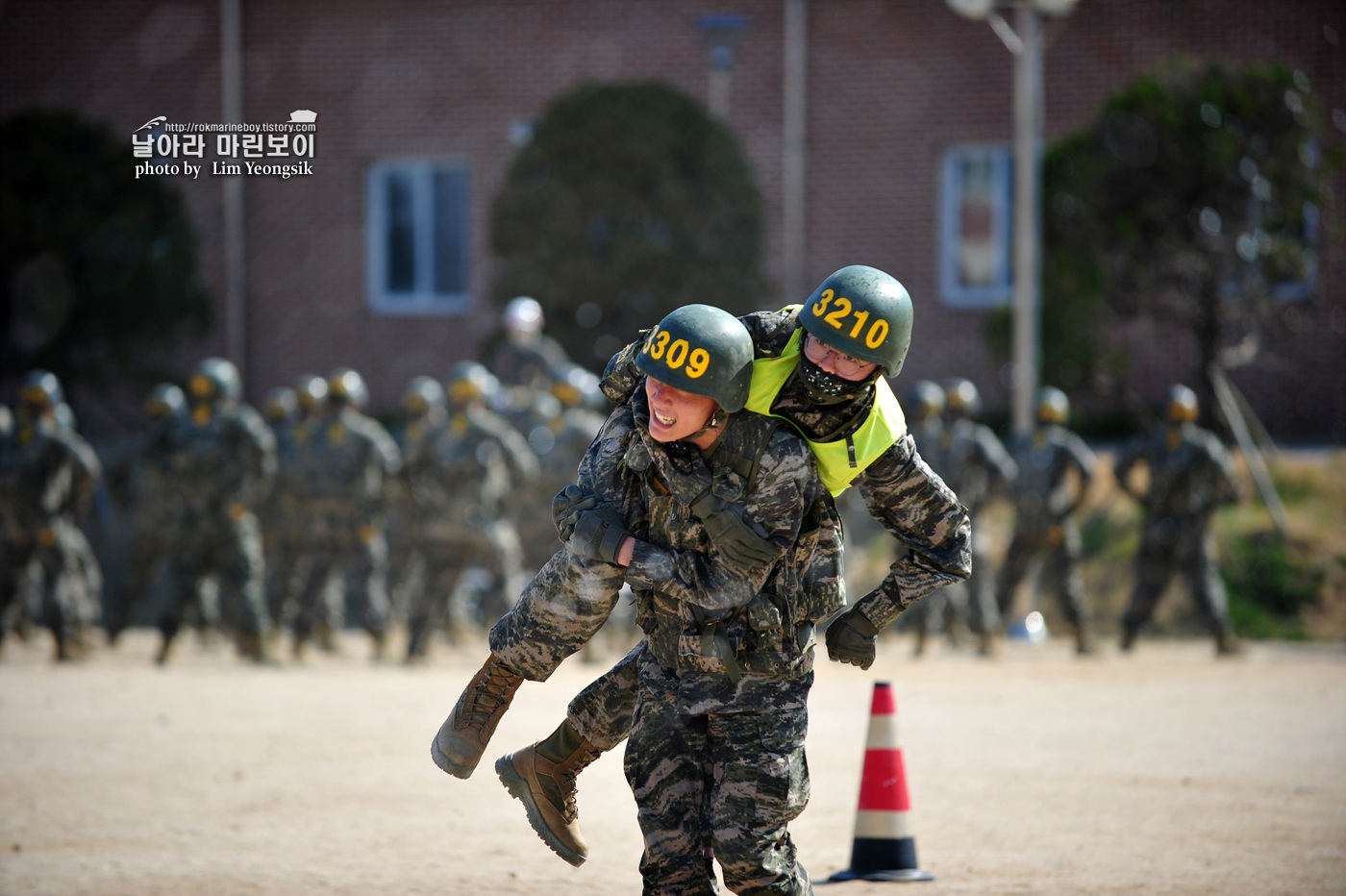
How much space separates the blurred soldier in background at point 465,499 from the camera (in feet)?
43.5

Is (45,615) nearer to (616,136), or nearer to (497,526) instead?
(497,526)

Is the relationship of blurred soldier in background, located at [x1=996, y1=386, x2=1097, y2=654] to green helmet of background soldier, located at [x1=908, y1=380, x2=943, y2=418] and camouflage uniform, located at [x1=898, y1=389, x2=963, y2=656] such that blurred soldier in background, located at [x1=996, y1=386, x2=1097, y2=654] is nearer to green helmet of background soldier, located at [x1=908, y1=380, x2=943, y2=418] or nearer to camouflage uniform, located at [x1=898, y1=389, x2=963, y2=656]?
camouflage uniform, located at [x1=898, y1=389, x2=963, y2=656]

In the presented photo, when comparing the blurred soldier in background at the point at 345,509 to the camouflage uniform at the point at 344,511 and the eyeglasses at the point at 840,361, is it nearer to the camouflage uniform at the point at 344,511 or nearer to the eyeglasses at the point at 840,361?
the camouflage uniform at the point at 344,511

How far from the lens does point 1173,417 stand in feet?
44.9

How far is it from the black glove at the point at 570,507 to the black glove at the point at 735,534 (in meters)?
0.36

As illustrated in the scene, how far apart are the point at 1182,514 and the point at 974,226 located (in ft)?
25.7

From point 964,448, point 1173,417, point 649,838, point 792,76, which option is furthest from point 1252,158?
point 649,838

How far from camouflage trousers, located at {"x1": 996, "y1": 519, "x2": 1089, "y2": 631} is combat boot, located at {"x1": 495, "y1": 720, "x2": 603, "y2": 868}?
938 cm

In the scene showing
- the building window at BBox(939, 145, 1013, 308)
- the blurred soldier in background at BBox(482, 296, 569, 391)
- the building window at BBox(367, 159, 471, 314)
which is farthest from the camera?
the building window at BBox(367, 159, 471, 314)

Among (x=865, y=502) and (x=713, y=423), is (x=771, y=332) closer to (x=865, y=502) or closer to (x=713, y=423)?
(x=713, y=423)

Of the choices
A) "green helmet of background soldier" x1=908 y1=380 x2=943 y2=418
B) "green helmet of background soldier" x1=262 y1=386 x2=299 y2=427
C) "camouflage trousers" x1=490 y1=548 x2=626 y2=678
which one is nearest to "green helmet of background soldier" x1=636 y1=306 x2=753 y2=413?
"camouflage trousers" x1=490 y1=548 x2=626 y2=678

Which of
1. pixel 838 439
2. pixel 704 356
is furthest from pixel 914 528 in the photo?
pixel 704 356

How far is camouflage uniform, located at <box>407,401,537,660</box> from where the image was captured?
13250mm

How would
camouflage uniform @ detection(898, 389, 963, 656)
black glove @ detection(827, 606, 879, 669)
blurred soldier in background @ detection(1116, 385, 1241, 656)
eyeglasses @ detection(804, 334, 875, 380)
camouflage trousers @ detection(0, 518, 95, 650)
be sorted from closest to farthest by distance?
eyeglasses @ detection(804, 334, 875, 380) → black glove @ detection(827, 606, 879, 669) → camouflage trousers @ detection(0, 518, 95, 650) → blurred soldier in background @ detection(1116, 385, 1241, 656) → camouflage uniform @ detection(898, 389, 963, 656)
